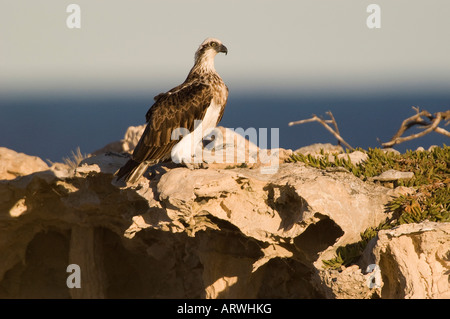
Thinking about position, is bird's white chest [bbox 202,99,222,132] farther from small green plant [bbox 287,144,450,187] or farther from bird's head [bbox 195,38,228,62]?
small green plant [bbox 287,144,450,187]

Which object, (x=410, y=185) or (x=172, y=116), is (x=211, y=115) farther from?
(x=410, y=185)

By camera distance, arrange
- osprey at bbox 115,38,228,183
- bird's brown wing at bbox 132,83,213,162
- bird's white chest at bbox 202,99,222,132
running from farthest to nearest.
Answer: bird's white chest at bbox 202,99,222,132, bird's brown wing at bbox 132,83,213,162, osprey at bbox 115,38,228,183

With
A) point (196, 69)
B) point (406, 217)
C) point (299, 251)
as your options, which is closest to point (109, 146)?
point (196, 69)

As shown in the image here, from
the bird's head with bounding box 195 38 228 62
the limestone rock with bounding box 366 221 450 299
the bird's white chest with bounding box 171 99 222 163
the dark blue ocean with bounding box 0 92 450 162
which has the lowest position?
the limestone rock with bounding box 366 221 450 299

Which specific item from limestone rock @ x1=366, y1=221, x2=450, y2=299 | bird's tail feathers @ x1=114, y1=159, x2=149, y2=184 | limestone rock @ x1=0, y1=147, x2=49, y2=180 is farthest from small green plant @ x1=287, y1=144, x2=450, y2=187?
limestone rock @ x1=0, y1=147, x2=49, y2=180

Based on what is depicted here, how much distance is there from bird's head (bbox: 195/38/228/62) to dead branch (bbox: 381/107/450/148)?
5976 mm

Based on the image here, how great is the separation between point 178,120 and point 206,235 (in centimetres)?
259

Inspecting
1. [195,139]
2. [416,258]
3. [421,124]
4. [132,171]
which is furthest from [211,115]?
[421,124]

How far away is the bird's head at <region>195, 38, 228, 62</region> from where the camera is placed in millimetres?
14570

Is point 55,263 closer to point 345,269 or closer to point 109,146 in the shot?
point 109,146

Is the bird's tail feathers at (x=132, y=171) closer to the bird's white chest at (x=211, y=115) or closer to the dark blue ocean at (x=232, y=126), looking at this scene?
the bird's white chest at (x=211, y=115)

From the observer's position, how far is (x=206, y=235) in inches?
577

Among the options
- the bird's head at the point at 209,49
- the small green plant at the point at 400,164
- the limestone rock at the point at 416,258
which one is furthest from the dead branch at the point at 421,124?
the limestone rock at the point at 416,258

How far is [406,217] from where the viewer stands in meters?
11.5
